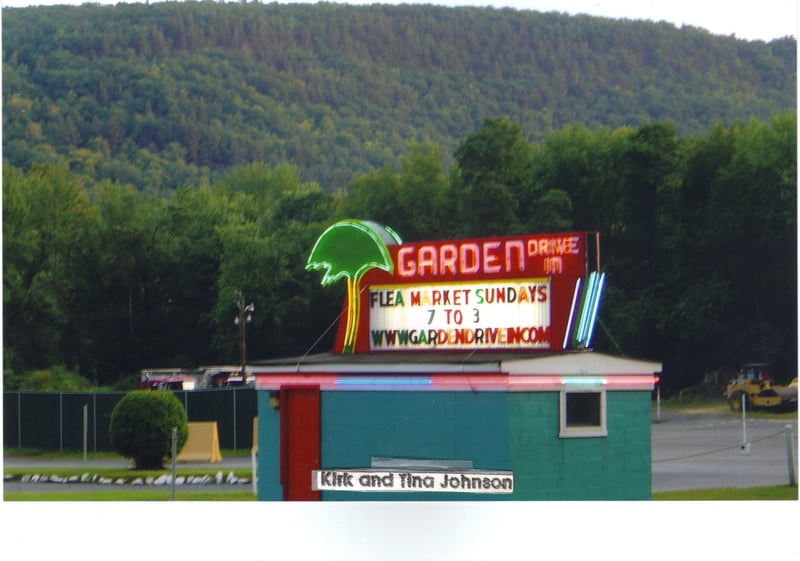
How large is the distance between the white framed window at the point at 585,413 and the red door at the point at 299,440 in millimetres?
4236

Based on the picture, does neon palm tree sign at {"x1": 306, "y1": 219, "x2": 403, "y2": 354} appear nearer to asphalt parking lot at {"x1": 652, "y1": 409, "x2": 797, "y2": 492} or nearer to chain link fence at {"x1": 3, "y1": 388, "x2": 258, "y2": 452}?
asphalt parking lot at {"x1": 652, "y1": 409, "x2": 797, "y2": 492}

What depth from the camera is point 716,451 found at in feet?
95.8

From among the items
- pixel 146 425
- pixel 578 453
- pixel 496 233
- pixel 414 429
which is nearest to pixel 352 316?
pixel 414 429

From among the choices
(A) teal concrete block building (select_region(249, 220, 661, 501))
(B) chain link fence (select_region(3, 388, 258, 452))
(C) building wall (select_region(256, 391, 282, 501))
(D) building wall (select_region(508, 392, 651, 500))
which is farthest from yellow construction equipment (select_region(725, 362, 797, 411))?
(C) building wall (select_region(256, 391, 282, 501))

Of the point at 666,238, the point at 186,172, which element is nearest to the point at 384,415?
the point at 666,238

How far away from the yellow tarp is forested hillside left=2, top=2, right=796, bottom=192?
50002mm

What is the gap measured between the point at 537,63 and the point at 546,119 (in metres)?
8.13

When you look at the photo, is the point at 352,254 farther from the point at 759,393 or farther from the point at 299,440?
the point at 759,393

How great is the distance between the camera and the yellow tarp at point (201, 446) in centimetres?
3328

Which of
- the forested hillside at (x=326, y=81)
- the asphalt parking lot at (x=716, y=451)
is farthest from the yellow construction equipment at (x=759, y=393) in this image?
the forested hillside at (x=326, y=81)

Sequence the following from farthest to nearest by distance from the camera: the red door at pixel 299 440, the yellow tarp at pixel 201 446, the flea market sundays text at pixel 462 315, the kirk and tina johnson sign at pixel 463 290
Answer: the yellow tarp at pixel 201 446 → the red door at pixel 299 440 → the flea market sundays text at pixel 462 315 → the kirk and tina johnson sign at pixel 463 290

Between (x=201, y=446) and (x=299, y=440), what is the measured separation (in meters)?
14.9

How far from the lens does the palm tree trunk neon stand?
20547 mm

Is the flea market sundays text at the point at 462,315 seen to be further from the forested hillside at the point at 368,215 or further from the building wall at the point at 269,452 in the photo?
the forested hillside at the point at 368,215
